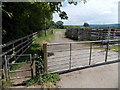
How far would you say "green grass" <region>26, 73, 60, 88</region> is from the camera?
2.96 meters

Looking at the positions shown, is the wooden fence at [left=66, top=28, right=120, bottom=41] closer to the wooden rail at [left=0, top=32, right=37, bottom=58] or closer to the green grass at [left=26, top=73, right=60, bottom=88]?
the wooden rail at [left=0, top=32, right=37, bottom=58]

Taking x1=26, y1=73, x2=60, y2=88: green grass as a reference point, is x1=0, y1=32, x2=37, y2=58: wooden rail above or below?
above

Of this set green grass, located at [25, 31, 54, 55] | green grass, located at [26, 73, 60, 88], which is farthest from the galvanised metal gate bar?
green grass, located at [25, 31, 54, 55]

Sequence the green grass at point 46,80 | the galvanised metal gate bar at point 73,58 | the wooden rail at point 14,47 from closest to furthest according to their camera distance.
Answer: the green grass at point 46,80
the galvanised metal gate bar at point 73,58
the wooden rail at point 14,47

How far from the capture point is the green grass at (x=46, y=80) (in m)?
2.96

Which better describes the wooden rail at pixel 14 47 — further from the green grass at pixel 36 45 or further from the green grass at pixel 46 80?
the green grass at pixel 46 80

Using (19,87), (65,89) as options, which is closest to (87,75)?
(65,89)

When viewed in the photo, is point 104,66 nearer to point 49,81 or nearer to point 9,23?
point 49,81

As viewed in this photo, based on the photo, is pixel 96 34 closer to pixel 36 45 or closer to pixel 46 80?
pixel 36 45

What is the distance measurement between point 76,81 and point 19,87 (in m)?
1.62

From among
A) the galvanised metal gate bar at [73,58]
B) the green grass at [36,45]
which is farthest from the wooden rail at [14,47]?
the galvanised metal gate bar at [73,58]

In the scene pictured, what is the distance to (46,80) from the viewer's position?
3.14 m

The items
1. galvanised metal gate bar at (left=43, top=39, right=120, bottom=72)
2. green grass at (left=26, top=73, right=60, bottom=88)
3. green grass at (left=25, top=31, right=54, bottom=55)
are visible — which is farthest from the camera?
green grass at (left=25, top=31, right=54, bottom=55)

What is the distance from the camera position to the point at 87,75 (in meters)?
3.56
